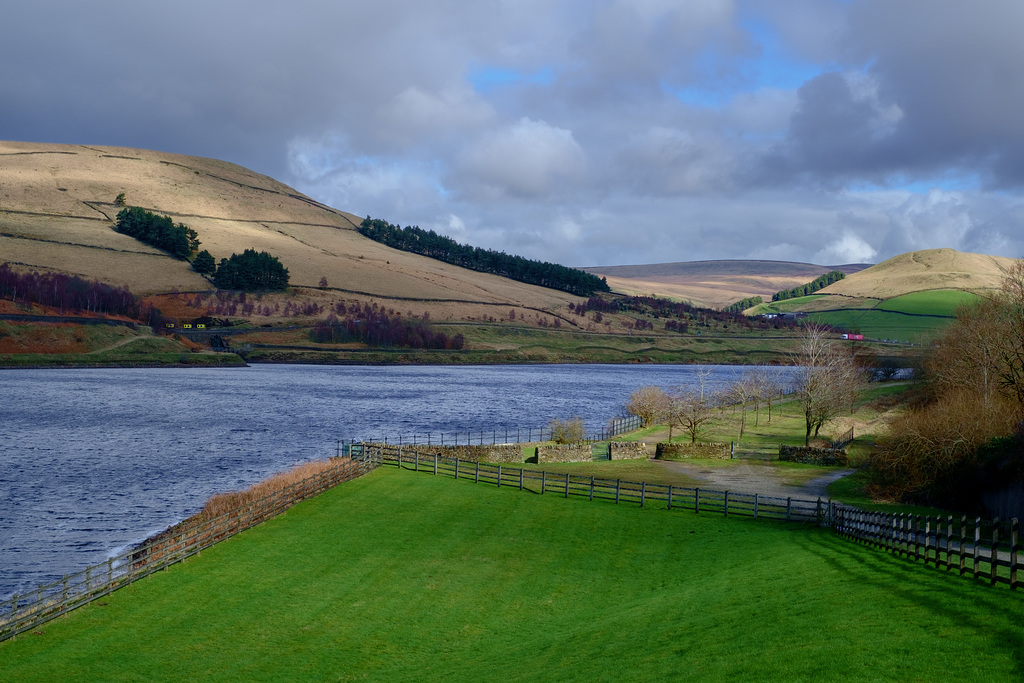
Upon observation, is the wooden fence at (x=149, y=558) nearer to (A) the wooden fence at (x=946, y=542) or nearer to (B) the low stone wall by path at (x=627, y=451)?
(B) the low stone wall by path at (x=627, y=451)

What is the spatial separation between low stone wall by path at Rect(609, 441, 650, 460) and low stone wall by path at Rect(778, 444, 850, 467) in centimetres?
1002

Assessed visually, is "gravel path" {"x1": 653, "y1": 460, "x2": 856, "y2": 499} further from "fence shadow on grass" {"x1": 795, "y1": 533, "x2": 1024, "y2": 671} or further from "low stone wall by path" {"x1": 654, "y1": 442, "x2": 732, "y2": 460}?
"fence shadow on grass" {"x1": 795, "y1": 533, "x2": 1024, "y2": 671}

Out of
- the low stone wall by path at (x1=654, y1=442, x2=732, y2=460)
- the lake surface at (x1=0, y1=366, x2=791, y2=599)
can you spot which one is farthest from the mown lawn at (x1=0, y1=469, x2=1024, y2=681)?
the low stone wall by path at (x1=654, y1=442, x2=732, y2=460)

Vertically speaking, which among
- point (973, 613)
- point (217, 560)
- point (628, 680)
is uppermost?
point (973, 613)

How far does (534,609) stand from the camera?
25000 millimetres

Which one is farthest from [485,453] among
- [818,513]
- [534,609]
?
[534,609]

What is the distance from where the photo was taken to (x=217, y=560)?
3038 centimetres

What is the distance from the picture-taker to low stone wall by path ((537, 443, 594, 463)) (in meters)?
53.0

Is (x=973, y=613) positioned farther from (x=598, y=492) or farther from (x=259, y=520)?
(x=259, y=520)

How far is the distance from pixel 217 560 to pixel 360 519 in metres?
7.16

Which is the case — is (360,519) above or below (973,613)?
below

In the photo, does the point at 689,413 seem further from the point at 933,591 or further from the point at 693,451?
the point at 933,591

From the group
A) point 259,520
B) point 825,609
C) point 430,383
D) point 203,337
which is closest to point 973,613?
point 825,609

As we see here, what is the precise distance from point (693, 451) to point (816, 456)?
8.29m
